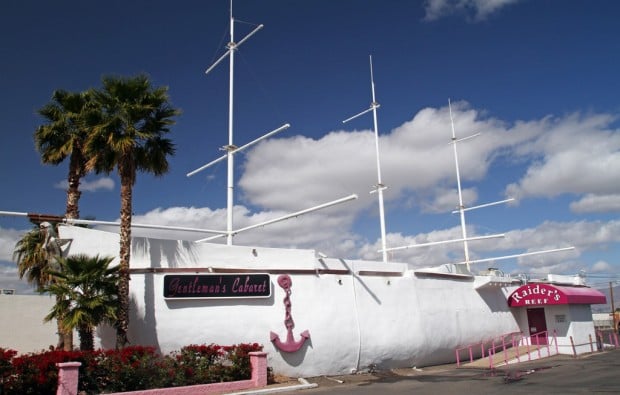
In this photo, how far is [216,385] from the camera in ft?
52.9

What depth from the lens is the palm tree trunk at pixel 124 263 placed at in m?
16.4

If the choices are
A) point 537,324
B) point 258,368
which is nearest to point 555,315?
point 537,324

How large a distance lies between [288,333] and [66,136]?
503 inches

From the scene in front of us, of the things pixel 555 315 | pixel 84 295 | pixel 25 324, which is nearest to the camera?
→ pixel 84 295

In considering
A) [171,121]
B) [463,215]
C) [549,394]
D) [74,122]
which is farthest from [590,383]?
[463,215]

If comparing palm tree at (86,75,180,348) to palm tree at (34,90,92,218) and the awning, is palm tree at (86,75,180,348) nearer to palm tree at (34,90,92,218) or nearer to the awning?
palm tree at (34,90,92,218)

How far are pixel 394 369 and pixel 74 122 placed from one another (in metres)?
18.2

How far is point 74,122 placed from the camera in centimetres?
2155

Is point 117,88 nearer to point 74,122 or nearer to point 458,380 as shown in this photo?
point 74,122

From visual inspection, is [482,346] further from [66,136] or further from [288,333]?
[66,136]

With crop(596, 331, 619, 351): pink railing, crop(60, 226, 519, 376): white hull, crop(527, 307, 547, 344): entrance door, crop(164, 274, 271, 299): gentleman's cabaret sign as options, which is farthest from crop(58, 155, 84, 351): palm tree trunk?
crop(596, 331, 619, 351): pink railing

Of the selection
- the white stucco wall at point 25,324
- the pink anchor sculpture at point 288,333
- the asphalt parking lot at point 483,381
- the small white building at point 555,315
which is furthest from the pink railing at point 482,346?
the white stucco wall at point 25,324

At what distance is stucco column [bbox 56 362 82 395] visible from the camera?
13352 millimetres

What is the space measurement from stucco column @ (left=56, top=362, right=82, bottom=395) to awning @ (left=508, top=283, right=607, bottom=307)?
26.9 m
